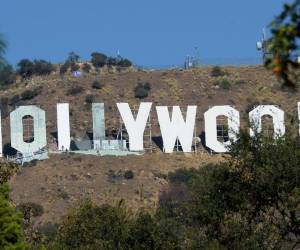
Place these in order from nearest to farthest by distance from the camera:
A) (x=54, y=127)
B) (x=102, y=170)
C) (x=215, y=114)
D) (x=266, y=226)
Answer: (x=266, y=226)
(x=215, y=114)
(x=102, y=170)
(x=54, y=127)

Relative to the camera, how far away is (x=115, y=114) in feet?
335

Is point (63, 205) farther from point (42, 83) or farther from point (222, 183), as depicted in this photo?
point (222, 183)

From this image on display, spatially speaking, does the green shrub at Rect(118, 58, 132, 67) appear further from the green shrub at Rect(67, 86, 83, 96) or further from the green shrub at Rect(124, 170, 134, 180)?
the green shrub at Rect(124, 170, 134, 180)

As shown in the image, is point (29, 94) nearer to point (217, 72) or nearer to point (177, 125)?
point (217, 72)

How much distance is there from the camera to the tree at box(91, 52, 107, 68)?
402 ft

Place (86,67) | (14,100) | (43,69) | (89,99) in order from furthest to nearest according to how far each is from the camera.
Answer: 1. (43,69)
2. (86,67)
3. (14,100)
4. (89,99)

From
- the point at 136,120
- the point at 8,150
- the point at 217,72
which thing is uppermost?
the point at 217,72

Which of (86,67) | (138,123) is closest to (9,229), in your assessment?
(138,123)

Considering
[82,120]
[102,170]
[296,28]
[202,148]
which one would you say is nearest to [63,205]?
[102,170]

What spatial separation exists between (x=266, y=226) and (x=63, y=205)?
50732 mm

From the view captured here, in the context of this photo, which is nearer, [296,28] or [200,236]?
[296,28]

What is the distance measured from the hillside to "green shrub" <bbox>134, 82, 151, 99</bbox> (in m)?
0.58

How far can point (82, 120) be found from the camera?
101438mm

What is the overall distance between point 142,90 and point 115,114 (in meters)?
6.10
